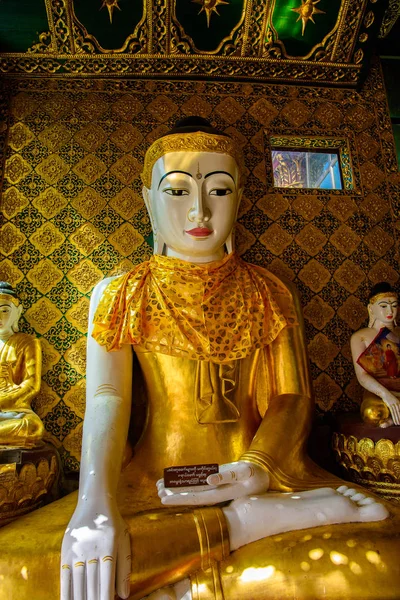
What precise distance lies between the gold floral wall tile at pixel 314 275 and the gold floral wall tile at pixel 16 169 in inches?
Result: 88.8

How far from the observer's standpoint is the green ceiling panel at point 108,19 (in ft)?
10.9

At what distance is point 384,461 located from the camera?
218 cm

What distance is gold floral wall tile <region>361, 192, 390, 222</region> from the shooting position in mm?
3500

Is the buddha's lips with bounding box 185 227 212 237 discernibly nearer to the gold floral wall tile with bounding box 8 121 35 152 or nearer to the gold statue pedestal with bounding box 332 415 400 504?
the gold statue pedestal with bounding box 332 415 400 504

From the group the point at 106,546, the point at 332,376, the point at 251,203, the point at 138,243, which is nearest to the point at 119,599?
the point at 106,546

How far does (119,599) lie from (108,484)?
15.7 inches

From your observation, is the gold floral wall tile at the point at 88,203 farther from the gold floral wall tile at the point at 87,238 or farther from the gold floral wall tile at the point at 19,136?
the gold floral wall tile at the point at 19,136

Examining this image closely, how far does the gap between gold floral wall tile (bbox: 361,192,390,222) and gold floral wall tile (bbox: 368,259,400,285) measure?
0.39 metres

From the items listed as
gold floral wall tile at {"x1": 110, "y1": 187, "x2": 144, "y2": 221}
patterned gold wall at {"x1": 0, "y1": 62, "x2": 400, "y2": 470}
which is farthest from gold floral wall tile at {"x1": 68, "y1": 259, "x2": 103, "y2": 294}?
gold floral wall tile at {"x1": 110, "y1": 187, "x2": 144, "y2": 221}

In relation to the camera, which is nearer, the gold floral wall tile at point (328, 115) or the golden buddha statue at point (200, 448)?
the golden buddha statue at point (200, 448)

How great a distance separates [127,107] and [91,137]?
400 millimetres

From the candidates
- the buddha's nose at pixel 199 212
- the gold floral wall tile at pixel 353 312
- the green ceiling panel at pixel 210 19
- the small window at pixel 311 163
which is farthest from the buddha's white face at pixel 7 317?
the green ceiling panel at pixel 210 19

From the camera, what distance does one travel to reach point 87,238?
326 cm

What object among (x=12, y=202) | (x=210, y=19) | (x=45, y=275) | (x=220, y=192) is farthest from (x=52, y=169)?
(x=210, y=19)
